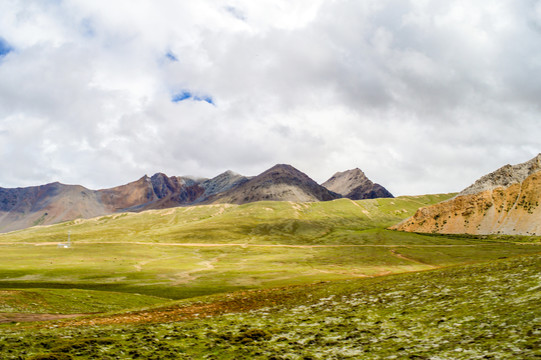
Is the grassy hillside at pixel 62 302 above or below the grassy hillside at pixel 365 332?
below

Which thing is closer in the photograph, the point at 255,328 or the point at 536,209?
the point at 255,328

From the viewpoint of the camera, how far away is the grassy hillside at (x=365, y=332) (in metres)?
10.7

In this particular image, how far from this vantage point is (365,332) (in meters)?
13.7

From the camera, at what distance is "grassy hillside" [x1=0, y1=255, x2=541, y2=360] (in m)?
10.7

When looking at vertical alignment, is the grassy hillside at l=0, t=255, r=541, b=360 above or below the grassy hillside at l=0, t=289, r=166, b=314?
above

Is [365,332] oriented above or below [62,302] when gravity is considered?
above

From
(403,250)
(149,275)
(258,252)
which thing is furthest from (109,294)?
(403,250)

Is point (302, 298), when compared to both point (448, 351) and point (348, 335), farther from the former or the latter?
point (448, 351)

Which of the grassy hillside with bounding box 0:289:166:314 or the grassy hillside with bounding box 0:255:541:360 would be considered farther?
the grassy hillside with bounding box 0:289:166:314

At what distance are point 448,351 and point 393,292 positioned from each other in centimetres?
1109

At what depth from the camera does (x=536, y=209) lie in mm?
190375

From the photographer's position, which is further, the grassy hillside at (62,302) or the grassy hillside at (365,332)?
the grassy hillside at (62,302)

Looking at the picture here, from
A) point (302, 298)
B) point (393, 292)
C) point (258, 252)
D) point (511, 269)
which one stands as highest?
point (511, 269)

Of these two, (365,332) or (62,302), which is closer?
(365,332)
